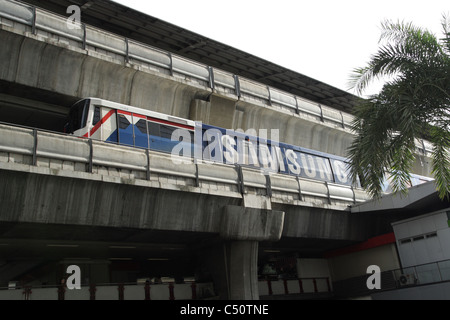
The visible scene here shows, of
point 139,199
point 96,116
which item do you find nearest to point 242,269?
point 139,199

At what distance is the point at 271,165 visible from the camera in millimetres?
22500

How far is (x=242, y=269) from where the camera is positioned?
19.5m

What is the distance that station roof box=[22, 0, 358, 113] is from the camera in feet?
68.3

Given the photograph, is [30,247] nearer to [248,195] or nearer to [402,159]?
[248,195]

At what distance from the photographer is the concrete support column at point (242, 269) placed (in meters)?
19.3

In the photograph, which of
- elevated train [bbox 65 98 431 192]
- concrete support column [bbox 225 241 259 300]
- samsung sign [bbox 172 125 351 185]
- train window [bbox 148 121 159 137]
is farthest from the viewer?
samsung sign [bbox 172 125 351 185]

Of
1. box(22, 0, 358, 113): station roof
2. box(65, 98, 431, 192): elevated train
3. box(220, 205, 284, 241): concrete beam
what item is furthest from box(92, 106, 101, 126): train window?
box(22, 0, 358, 113): station roof

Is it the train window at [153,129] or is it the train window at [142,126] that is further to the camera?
the train window at [153,129]

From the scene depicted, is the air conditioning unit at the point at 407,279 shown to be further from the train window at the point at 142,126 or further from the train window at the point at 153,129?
the train window at the point at 142,126

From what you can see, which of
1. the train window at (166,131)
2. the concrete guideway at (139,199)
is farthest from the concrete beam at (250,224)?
the train window at (166,131)

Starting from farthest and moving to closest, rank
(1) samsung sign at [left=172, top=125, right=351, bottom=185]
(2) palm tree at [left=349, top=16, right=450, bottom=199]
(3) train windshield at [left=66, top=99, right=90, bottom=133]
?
(1) samsung sign at [left=172, top=125, right=351, bottom=185], (3) train windshield at [left=66, top=99, right=90, bottom=133], (2) palm tree at [left=349, top=16, right=450, bottom=199]

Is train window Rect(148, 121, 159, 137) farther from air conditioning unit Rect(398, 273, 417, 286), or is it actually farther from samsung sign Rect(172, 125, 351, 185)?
air conditioning unit Rect(398, 273, 417, 286)

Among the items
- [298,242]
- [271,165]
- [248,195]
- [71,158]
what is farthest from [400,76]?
[298,242]

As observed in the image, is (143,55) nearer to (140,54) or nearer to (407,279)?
(140,54)
